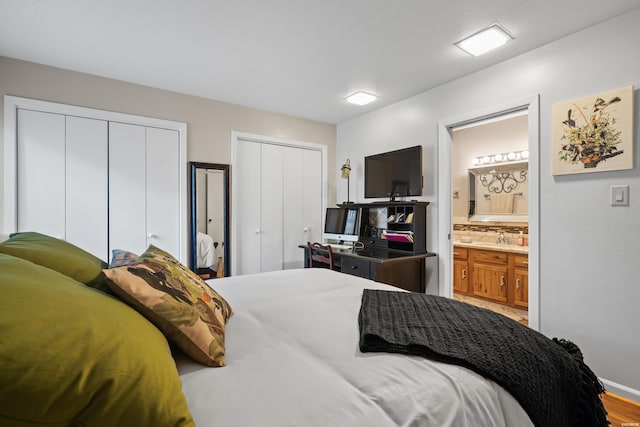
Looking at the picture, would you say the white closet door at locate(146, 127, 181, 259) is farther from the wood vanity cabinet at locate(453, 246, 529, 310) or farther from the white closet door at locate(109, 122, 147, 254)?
A: the wood vanity cabinet at locate(453, 246, 529, 310)

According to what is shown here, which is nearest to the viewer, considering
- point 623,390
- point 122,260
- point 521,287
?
point 122,260

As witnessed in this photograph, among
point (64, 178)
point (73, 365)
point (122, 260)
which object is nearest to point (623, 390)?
point (73, 365)

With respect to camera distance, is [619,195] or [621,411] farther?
[619,195]

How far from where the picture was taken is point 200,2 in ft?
6.35

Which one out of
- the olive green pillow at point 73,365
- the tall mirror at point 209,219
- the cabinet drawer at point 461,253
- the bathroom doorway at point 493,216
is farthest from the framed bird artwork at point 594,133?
the tall mirror at point 209,219

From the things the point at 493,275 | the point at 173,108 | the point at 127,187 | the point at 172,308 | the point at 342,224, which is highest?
the point at 173,108

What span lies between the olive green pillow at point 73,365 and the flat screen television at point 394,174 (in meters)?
3.03

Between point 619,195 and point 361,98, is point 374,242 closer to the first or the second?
point 361,98

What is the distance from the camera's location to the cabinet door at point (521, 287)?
359 centimetres

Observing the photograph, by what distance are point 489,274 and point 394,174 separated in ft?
6.05

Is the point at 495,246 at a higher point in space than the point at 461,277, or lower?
higher

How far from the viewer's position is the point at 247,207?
3.90 meters

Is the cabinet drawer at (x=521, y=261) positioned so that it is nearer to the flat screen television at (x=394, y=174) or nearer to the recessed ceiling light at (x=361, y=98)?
the flat screen television at (x=394, y=174)

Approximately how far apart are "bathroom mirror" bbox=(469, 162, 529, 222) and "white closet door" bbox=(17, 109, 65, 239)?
16.5 ft
